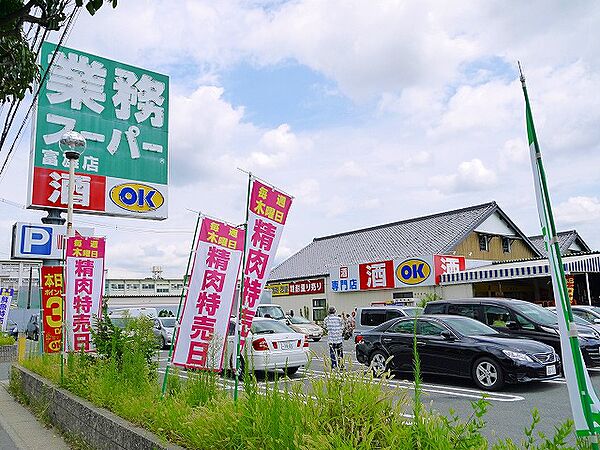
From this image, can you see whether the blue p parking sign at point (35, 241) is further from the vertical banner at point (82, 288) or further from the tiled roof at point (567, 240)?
the tiled roof at point (567, 240)

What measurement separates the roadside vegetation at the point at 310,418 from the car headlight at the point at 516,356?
3244 mm

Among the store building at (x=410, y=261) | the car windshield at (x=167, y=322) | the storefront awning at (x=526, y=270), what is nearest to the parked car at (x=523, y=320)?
the storefront awning at (x=526, y=270)

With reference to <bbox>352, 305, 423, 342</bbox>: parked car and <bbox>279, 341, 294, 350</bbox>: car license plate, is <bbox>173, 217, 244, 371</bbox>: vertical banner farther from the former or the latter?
<bbox>352, 305, 423, 342</bbox>: parked car

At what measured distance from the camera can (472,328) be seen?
36.7 ft

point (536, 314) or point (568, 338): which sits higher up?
point (536, 314)

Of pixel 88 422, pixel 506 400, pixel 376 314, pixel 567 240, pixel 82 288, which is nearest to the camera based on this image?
pixel 88 422

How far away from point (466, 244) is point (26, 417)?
87.1 ft

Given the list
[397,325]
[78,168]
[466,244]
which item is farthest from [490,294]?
[78,168]

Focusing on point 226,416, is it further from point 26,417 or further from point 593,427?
point 26,417

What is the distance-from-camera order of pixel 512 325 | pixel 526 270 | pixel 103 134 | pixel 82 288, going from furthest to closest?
1. pixel 526 270
2. pixel 103 134
3. pixel 512 325
4. pixel 82 288

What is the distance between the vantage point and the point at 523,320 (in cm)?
1241

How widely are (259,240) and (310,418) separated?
8.50 ft

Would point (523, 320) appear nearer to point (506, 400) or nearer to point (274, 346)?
point (506, 400)

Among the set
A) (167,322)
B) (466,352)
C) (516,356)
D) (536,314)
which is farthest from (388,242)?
(516,356)
